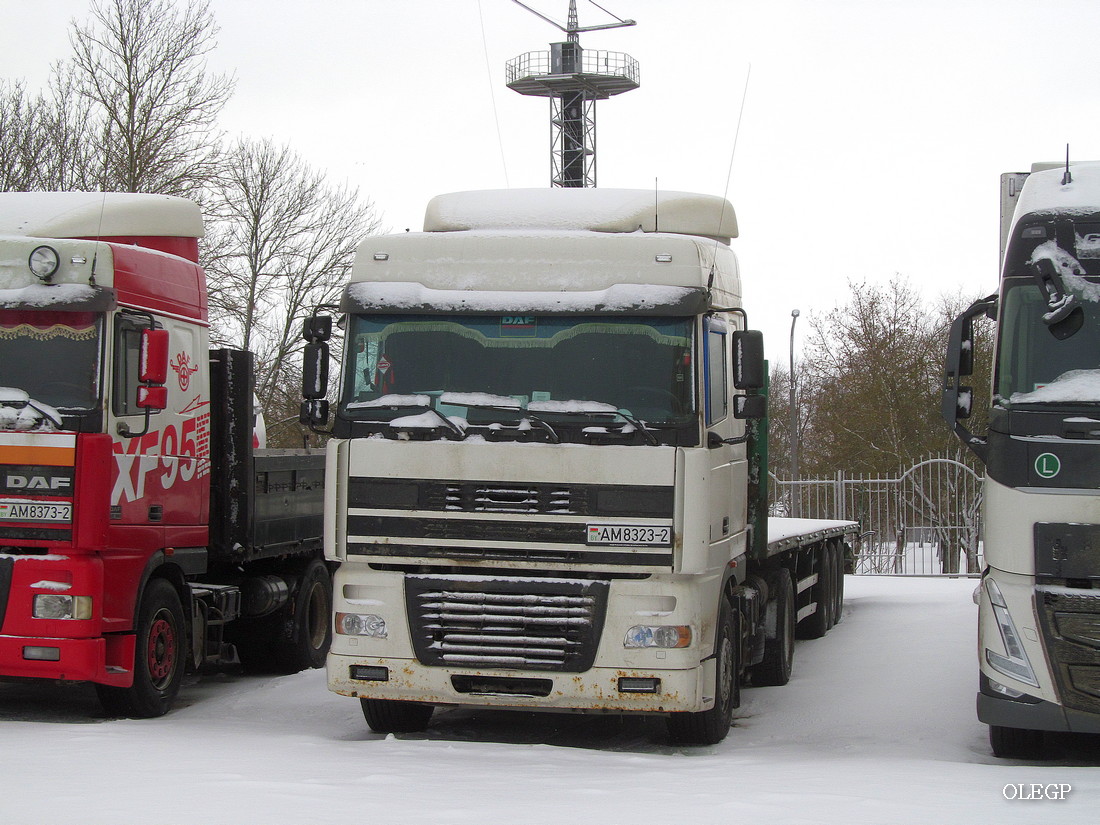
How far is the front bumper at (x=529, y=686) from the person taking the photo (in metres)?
7.79

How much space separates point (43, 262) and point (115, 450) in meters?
1.32

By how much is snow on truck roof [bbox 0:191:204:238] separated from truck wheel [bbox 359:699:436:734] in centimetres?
411

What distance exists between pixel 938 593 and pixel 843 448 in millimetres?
19230

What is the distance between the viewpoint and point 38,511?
8586 millimetres

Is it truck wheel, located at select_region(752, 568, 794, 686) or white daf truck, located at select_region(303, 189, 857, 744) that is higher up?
white daf truck, located at select_region(303, 189, 857, 744)

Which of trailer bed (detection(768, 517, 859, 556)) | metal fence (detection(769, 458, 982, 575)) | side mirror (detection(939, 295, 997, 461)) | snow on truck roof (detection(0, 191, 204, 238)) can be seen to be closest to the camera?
side mirror (detection(939, 295, 997, 461))

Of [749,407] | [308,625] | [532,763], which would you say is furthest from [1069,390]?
[308,625]

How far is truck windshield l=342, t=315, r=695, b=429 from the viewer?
7.89m

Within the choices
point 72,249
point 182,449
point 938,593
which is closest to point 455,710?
point 182,449

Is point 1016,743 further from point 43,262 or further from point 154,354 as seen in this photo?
point 43,262

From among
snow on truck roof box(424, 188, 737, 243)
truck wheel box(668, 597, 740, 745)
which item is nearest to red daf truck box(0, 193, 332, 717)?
snow on truck roof box(424, 188, 737, 243)

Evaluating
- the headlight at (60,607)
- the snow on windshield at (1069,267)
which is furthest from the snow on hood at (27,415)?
the snow on windshield at (1069,267)

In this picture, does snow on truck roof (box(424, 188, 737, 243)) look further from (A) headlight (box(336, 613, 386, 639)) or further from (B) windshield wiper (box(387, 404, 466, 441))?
(A) headlight (box(336, 613, 386, 639))

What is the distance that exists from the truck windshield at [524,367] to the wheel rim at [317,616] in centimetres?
509
